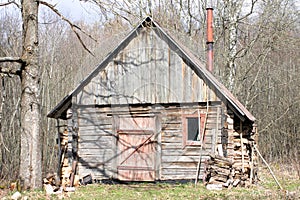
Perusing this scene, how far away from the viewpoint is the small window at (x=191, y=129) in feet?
47.9

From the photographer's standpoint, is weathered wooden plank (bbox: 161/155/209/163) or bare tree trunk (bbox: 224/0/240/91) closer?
weathered wooden plank (bbox: 161/155/209/163)

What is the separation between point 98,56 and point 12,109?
5846 millimetres

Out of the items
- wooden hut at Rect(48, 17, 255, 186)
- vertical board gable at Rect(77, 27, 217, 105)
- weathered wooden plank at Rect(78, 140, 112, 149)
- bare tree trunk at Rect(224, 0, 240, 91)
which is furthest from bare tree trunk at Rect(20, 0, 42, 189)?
bare tree trunk at Rect(224, 0, 240, 91)

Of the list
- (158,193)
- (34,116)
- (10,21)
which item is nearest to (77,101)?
(34,116)

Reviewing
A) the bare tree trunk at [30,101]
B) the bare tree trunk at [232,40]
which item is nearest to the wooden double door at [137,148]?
the bare tree trunk at [30,101]

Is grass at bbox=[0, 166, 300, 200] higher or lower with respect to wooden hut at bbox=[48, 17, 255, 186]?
lower

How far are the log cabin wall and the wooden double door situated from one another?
0.12m

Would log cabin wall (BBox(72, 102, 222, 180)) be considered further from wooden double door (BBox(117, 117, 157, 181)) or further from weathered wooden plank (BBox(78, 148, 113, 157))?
wooden double door (BBox(117, 117, 157, 181))

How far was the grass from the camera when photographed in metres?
10.9

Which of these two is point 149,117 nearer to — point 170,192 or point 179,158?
point 179,158

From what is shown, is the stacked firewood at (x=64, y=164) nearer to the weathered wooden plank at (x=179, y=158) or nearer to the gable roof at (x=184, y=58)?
the gable roof at (x=184, y=58)

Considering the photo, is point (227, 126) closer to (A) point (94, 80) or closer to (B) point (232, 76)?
(A) point (94, 80)

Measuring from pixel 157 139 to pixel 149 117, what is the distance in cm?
77

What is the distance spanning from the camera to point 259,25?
22.0 m
